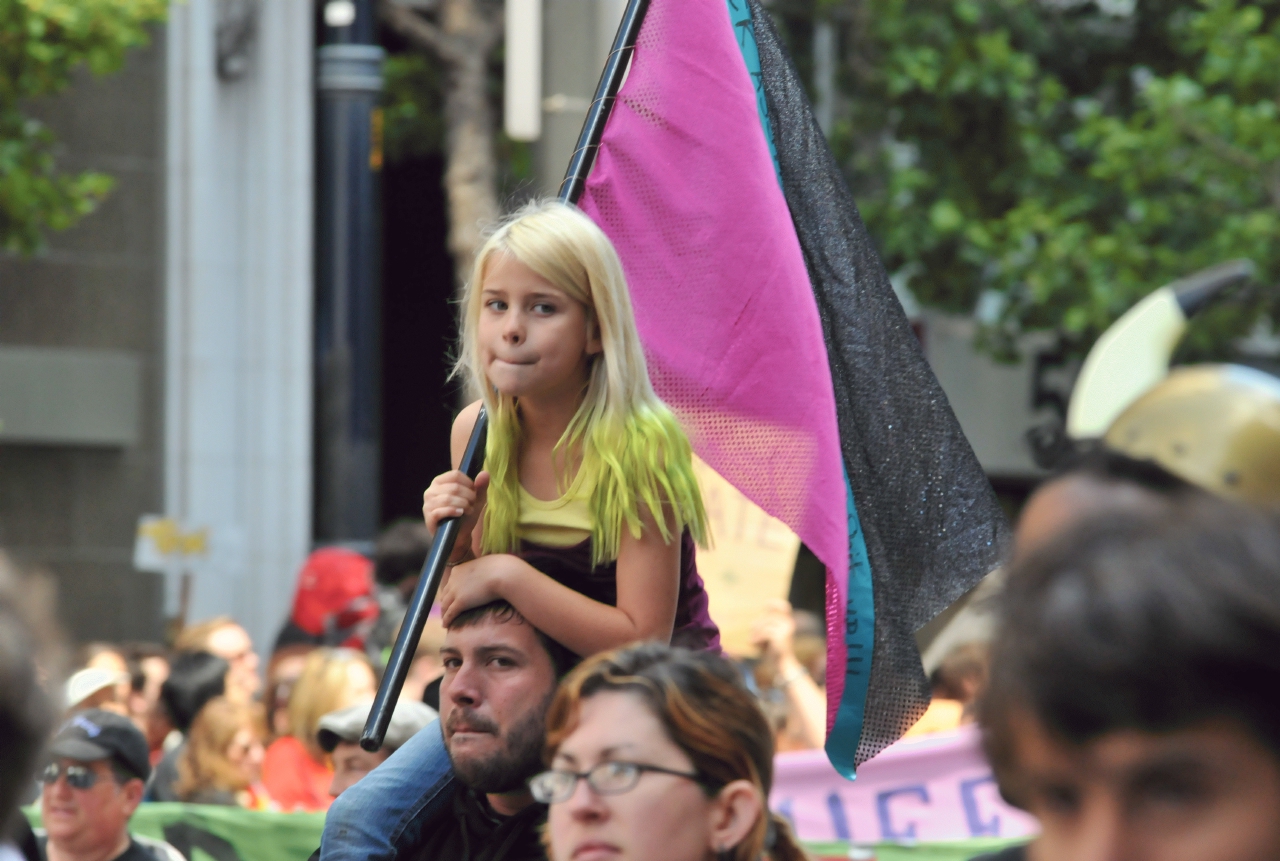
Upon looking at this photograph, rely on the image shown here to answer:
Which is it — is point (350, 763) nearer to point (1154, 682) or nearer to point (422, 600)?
point (422, 600)

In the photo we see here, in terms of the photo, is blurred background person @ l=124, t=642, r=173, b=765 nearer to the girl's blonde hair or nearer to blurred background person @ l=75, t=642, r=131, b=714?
blurred background person @ l=75, t=642, r=131, b=714

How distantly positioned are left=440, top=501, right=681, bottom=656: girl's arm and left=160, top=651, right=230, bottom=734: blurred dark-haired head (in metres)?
4.51

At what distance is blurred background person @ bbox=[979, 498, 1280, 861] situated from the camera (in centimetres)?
117

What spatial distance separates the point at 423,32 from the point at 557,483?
11488 mm

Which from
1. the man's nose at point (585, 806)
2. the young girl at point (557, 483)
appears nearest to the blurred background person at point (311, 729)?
the young girl at point (557, 483)

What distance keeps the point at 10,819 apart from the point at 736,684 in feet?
4.50

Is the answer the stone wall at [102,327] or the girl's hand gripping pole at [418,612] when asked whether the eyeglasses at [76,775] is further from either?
the stone wall at [102,327]

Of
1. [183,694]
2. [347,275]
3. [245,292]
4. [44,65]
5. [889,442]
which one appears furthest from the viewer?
[245,292]

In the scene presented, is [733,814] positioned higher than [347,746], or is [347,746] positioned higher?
[733,814]

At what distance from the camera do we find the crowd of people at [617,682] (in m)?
1.20

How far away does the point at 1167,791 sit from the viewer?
122 centimetres

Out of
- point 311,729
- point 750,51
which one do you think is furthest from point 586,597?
point 311,729

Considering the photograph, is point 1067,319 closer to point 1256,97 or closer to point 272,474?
point 1256,97

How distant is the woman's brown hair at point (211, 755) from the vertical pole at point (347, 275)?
576 centimetres
